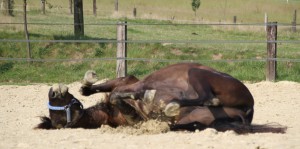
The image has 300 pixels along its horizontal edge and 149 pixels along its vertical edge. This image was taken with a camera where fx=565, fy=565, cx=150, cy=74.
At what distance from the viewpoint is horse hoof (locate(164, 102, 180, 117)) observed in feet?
17.5

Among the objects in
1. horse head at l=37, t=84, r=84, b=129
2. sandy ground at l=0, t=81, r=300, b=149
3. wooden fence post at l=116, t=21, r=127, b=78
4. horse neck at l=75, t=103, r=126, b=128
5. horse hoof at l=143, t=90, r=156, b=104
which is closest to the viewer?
sandy ground at l=0, t=81, r=300, b=149

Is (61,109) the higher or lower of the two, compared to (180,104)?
lower

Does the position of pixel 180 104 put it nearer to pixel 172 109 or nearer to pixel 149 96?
pixel 172 109

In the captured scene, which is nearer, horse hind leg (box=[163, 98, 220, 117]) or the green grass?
horse hind leg (box=[163, 98, 220, 117])

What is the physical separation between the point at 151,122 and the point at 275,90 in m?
5.14

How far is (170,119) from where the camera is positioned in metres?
5.59

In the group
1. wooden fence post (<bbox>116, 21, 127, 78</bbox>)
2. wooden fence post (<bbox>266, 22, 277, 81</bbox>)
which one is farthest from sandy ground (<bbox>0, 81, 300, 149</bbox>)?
wooden fence post (<bbox>116, 21, 127, 78</bbox>)

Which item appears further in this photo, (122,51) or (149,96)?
(122,51)

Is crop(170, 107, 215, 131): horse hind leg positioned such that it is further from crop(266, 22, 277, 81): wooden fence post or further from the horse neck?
crop(266, 22, 277, 81): wooden fence post

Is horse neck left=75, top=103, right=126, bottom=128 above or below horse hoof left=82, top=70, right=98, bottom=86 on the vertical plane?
below

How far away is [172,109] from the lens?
5.34 metres

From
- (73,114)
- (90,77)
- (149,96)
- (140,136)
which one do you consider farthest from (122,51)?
(140,136)

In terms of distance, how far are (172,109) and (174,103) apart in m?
0.06

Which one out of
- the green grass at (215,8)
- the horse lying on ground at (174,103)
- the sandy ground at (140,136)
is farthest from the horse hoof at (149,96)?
the green grass at (215,8)
